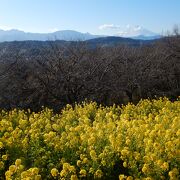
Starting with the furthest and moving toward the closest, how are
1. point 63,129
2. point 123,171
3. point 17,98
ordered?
point 17,98 → point 63,129 → point 123,171

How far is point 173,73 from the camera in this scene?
39531mm

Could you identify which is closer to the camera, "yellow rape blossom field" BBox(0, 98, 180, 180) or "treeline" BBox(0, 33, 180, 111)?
"yellow rape blossom field" BBox(0, 98, 180, 180)

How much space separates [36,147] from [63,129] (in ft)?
10.7

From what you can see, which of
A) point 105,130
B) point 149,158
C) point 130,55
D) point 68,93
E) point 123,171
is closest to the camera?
point 149,158

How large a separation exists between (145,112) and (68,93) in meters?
6.59

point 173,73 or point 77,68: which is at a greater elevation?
point 77,68

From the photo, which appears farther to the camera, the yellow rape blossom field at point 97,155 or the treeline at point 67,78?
the treeline at point 67,78

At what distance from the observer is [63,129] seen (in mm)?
13484

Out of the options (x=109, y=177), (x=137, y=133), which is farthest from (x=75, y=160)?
(x=137, y=133)

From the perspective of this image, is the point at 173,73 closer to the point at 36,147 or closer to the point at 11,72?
the point at 11,72

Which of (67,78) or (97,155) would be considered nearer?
(97,155)

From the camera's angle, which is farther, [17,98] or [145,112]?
[17,98]

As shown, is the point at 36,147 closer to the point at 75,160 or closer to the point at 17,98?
the point at 75,160

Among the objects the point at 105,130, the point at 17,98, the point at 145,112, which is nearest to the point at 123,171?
the point at 105,130
